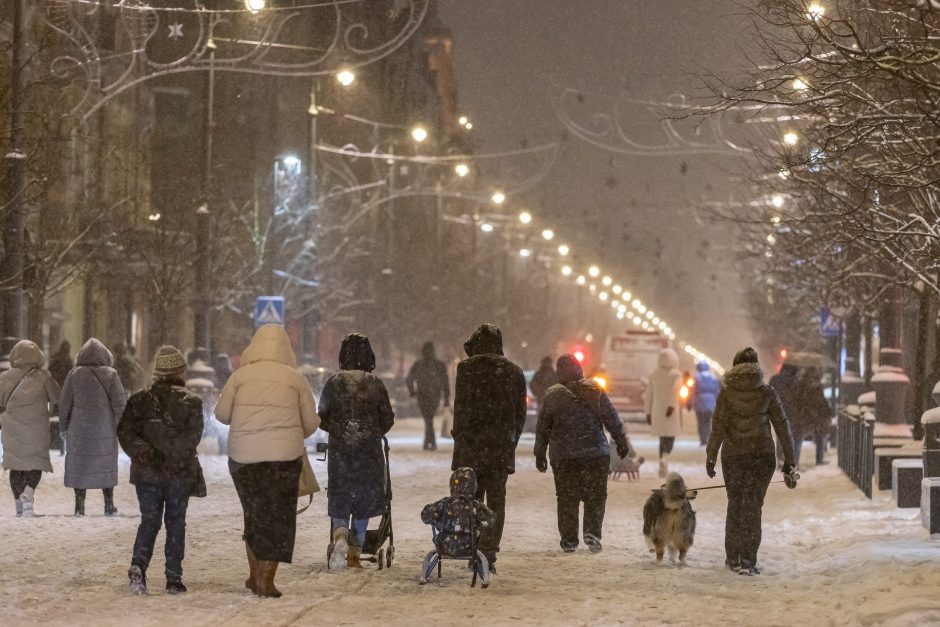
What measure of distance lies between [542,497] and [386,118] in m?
78.0

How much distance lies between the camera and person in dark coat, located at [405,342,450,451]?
29.3 m

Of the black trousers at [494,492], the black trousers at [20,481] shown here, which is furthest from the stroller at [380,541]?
the black trousers at [20,481]

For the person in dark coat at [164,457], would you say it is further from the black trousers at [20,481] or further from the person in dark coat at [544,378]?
the person in dark coat at [544,378]

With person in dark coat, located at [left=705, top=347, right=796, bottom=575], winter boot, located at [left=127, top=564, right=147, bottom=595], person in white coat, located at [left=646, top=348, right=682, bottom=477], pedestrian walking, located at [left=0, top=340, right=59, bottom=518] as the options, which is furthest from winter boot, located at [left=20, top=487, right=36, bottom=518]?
person in white coat, located at [left=646, top=348, right=682, bottom=477]

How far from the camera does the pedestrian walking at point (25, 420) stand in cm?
1606

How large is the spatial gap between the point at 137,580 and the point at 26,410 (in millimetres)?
6082

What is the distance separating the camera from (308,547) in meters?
13.8

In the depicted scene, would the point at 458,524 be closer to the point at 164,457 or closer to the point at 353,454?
the point at 353,454

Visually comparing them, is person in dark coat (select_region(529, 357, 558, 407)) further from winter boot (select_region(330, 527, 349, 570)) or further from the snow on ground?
winter boot (select_region(330, 527, 349, 570))

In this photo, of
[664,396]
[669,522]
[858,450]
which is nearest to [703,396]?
[664,396]

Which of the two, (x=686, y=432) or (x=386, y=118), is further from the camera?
(x=386, y=118)

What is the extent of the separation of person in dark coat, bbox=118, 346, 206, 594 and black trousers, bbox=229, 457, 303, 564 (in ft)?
1.08

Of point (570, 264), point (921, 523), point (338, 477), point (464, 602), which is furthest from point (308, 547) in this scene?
point (570, 264)

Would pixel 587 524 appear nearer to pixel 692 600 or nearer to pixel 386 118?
pixel 692 600
